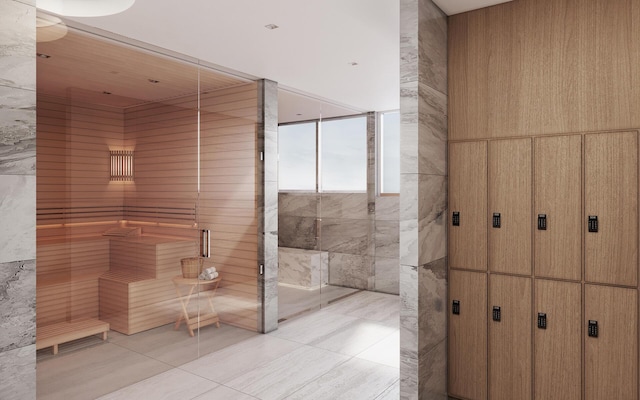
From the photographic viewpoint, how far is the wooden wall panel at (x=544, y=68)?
2.44 metres

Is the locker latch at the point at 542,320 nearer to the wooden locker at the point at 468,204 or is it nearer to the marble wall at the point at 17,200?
the wooden locker at the point at 468,204

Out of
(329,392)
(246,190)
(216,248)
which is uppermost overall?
(246,190)

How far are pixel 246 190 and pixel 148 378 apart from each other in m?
1.88

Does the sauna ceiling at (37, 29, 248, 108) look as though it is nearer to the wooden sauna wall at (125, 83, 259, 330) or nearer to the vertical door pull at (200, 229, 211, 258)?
the wooden sauna wall at (125, 83, 259, 330)

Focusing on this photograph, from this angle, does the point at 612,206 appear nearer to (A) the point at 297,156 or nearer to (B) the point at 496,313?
(B) the point at 496,313

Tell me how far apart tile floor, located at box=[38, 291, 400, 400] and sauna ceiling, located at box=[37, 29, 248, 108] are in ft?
5.73

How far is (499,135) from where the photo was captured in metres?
2.80

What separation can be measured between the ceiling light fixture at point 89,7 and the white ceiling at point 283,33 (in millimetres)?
51

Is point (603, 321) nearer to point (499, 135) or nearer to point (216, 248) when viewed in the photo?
point (499, 135)

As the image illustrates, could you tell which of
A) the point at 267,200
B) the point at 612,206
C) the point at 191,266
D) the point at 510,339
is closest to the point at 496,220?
the point at 612,206

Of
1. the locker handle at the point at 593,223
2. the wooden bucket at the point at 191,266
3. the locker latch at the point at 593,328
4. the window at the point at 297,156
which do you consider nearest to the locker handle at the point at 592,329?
the locker latch at the point at 593,328

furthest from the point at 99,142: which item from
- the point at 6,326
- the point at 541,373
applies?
the point at 541,373

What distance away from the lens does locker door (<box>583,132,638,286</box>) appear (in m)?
2.40

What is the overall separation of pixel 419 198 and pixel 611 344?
1377 mm
